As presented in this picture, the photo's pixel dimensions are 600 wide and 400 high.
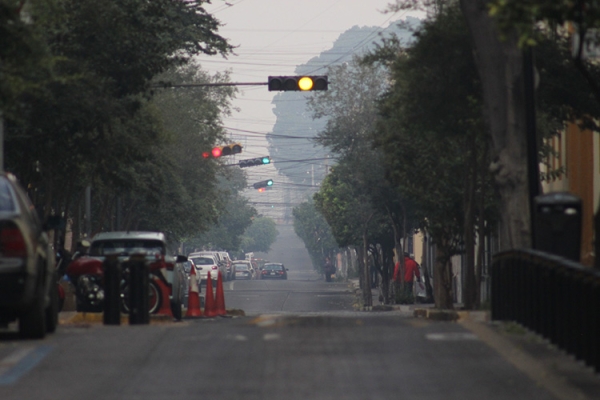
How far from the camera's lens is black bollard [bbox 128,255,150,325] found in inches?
636

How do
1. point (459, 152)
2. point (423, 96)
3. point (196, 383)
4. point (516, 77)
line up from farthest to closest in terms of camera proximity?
point (459, 152) < point (423, 96) < point (516, 77) < point (196, 383)

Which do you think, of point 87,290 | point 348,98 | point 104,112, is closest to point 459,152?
point 104,112

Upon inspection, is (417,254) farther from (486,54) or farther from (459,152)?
(486,54)

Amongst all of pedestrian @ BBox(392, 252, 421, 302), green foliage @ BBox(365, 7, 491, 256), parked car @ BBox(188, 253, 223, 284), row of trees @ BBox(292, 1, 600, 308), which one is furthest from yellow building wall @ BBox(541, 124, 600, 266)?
parked car @ BBox(188, 253, 223, 284)

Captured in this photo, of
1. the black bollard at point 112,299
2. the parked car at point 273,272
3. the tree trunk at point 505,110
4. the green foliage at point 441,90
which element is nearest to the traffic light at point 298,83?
the green foliage at point 441,90

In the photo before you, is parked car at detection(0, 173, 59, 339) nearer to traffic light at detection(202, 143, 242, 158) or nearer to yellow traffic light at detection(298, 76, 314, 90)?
yellow traffic light at detection(298, 76, 314, 90)

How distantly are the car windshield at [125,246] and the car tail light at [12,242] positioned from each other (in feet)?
33.3

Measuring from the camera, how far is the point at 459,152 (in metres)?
28.1

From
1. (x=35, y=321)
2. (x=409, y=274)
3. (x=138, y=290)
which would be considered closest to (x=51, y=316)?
(x=35, y=321)

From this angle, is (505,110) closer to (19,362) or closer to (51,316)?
(51,316)

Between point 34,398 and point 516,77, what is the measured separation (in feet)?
38.1

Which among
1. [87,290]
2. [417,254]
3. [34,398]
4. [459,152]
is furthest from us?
[417,254]

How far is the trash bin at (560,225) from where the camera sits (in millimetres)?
13391

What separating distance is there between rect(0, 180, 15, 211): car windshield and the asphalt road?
123 cm
